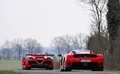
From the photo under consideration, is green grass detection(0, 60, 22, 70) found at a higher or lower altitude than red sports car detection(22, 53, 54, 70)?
lower

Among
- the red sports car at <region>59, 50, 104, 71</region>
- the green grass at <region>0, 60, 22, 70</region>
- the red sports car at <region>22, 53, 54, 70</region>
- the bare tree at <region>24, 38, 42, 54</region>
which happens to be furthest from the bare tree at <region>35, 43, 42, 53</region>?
the red sports car at <region>59, 50, 104, 71</region>

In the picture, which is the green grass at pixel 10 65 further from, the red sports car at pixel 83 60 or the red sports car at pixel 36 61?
the red sports car at pixel 83 60

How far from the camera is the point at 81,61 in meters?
21.4

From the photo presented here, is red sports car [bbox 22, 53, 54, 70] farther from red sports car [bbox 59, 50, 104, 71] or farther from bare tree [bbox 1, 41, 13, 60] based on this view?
bare tree [bbox 1, 41, 13, 60]

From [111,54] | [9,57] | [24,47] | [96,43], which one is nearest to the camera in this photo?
[111,54]

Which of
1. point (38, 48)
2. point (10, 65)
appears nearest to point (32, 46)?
point (38, 48)

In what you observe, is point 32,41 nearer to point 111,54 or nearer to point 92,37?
point 92,37

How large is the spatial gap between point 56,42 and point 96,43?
61297 millimetres

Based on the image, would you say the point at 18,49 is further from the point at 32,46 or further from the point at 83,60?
the point at 83,60

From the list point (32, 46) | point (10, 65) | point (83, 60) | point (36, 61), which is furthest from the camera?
point (32, 46)

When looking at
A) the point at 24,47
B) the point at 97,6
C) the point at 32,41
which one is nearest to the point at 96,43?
the point at 97,6

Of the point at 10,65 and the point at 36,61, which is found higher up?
the point at 36,61

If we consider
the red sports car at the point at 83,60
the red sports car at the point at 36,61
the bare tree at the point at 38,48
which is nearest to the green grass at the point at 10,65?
the red sports car at the point at 36,61

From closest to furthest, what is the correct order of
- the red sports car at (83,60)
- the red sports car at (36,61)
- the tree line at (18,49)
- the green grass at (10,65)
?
the red sports car at (83,60), the red sports car at (36,61), the green grass at (10,65), the tree line at (18,49)
